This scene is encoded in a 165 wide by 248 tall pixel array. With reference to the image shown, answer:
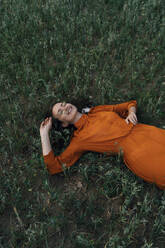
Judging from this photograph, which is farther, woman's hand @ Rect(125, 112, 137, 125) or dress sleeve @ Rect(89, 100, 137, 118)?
dress sleeve @ Rect(89, 100, 137, 118)

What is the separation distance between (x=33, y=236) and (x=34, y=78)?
9.56 ft

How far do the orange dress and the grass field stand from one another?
18 cm

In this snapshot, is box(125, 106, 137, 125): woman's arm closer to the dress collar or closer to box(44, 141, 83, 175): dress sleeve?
the dress collar

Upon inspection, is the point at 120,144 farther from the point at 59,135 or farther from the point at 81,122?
the point at 59,135

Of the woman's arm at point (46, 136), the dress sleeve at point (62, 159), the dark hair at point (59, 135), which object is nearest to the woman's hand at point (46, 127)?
the woman's arm at point (46, 136)

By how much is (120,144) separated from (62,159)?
0.82m

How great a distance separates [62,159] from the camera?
3539mm

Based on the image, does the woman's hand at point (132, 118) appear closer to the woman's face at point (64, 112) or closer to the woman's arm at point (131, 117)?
the woman's arm at point (131, 117)

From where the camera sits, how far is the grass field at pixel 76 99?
308cm

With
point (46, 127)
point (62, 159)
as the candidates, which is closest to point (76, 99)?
point (46, 127)

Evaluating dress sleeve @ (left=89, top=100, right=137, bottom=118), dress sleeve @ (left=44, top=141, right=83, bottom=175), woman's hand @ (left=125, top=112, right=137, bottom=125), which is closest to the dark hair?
dress sleeve @ (left=44, top=141, right=83, bottom=175)

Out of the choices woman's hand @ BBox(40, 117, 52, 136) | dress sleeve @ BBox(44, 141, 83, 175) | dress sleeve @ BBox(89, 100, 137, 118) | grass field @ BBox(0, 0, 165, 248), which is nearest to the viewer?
grass field @ BBox(0, 0, 165, 248)

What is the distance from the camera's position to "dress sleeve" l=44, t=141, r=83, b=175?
136 inches

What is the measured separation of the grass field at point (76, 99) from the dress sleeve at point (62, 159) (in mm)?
129
